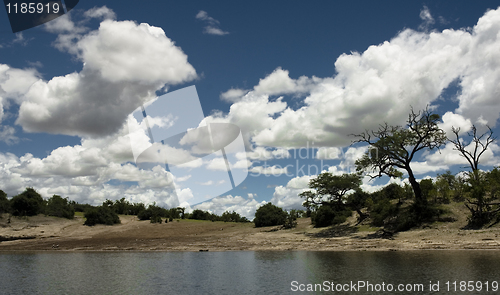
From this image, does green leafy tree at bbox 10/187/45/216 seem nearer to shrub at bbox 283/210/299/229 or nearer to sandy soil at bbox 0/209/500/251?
sandy soil at bbox 0/209/500/251

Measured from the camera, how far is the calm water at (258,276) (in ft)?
57.1

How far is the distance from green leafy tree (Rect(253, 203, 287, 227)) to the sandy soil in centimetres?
428

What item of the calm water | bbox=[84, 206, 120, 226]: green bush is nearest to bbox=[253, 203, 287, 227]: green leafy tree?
bbox=[84, 206, 120, 226]: green bush

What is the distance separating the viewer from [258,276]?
68.6 feet

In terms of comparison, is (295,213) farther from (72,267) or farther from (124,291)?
(124,291)

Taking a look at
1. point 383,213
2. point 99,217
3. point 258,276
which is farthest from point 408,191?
point 99,217

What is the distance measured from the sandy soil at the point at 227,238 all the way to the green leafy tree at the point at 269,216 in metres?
4.28

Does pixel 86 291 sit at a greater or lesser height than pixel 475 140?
lesser

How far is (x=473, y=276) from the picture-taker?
57.0ft

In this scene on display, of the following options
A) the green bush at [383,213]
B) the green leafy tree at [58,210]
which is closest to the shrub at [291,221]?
the green bush at [383,213]

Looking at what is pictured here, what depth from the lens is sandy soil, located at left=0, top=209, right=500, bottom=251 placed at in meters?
33.3

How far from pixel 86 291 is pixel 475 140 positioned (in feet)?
189

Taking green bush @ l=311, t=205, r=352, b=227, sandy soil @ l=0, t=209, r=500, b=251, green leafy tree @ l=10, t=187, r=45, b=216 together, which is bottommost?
sandy soil @ l=0, t=209, r=500, b=251

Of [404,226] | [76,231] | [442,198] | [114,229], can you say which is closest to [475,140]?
[442,198]
